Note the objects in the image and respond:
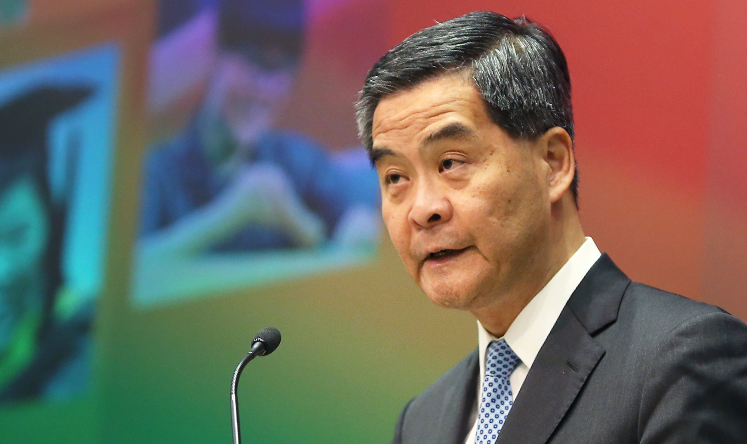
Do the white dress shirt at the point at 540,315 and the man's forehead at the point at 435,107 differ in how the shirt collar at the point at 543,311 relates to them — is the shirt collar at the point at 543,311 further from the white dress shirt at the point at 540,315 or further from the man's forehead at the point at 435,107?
the man's forehead at the point at 435,107

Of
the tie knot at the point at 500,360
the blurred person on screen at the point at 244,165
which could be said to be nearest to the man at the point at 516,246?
the tie knot at the point at 500,360

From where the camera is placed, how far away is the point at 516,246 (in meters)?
1.48

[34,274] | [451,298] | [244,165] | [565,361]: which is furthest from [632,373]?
[34,274]

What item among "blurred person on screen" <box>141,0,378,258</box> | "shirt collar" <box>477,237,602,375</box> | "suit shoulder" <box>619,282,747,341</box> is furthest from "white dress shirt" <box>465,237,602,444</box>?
"blurred person on screen" <box>141,0,378,258</box>

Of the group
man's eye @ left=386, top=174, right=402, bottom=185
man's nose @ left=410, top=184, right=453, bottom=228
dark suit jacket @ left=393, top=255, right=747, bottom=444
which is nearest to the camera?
dark suit jacket @ left=393, top=255, right=747, bottom=444

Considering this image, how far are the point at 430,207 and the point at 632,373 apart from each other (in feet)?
1.60

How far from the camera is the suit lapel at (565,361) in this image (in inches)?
54.0

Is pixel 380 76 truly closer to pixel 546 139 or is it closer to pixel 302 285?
pixel 546 139

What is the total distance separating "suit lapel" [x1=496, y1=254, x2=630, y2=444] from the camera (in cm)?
137

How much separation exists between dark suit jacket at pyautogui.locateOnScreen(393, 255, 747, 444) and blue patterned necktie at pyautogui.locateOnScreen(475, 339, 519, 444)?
0.31ft

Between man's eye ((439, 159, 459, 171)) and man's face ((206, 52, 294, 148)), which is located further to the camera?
man's face ((206, 52, 294, 148))

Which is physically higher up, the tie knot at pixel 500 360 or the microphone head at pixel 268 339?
the microphone head at pixel 268 339

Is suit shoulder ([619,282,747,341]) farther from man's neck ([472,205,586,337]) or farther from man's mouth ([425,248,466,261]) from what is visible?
man's mouth ([425,248,466,261])

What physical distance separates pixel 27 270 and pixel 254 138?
0.91 m
